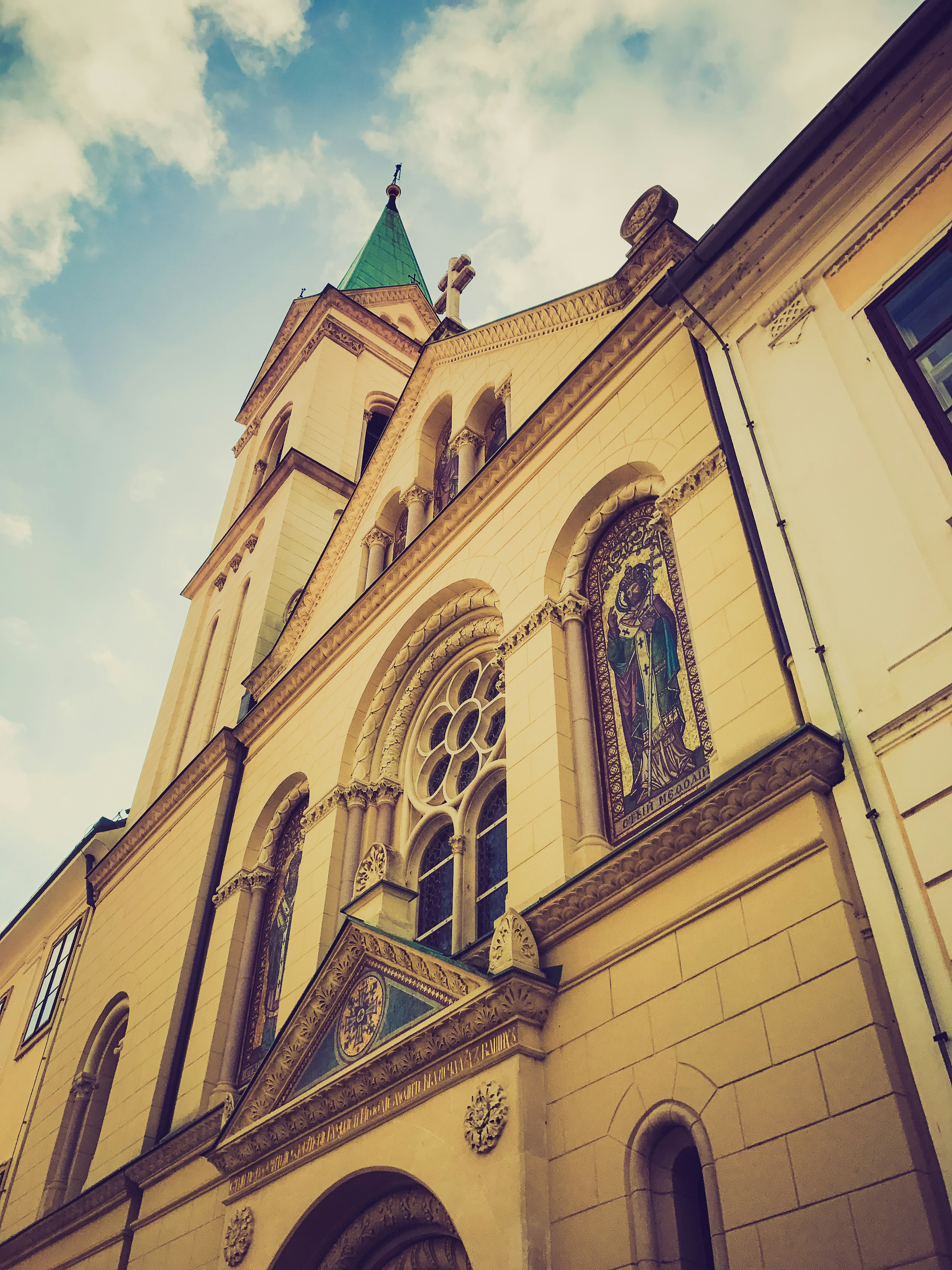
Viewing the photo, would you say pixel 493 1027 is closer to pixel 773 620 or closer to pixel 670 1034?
pixel 670 1034

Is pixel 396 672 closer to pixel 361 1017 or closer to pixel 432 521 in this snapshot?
pixel 432 521

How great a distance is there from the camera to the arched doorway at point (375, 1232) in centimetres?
820

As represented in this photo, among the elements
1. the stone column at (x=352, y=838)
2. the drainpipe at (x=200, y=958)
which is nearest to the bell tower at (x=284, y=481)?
the drainpipe at (x=200, y=958)

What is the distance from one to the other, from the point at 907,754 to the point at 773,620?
1.69m

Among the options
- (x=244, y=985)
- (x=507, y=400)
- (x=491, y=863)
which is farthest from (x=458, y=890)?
(x=507, y=400)

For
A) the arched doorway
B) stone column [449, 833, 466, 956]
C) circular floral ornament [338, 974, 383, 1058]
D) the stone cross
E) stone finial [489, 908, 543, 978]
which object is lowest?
the arched doorway

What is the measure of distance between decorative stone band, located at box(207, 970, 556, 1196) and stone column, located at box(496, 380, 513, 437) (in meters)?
7.45

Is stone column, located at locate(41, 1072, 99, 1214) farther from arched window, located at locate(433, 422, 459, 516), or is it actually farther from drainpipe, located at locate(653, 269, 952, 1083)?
drainpipe, located at locate(653, 269, 952, 1083)

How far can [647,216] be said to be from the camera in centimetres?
1166

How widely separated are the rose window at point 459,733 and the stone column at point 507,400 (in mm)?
3183

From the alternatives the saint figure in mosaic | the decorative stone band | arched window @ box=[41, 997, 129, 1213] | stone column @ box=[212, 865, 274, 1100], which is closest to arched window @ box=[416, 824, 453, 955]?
the decorative stone band

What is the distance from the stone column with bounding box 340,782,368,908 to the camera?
1174cm

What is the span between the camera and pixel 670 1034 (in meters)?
6.51

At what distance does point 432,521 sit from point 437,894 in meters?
4.72
